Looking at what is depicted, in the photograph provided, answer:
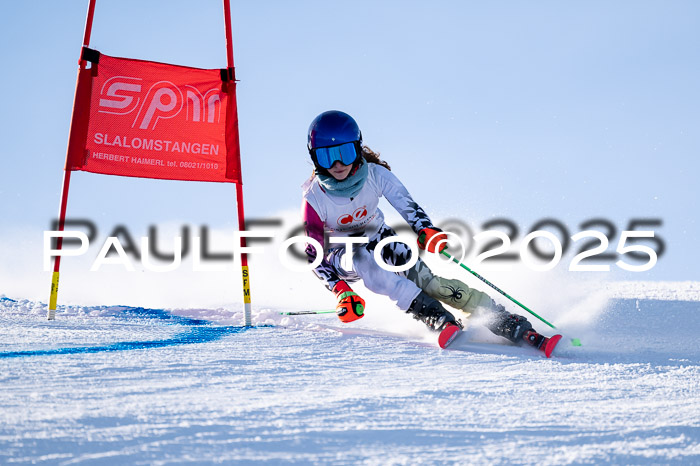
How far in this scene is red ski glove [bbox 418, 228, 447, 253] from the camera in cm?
367

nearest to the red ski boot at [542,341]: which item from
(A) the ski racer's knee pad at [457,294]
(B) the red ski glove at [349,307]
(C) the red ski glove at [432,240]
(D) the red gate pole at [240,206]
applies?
(A) the ski racer's knee pad at [457,294]

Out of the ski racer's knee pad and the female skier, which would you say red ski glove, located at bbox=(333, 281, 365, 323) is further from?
the ski racer's knee pad

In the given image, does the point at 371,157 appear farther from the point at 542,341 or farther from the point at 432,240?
the point at 542,341

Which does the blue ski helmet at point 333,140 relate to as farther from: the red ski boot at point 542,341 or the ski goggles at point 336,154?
the red ski boot at point 542,341

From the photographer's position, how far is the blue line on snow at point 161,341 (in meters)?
2.82

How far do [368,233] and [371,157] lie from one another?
0.48 metres

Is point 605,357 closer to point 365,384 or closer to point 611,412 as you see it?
point 611,412

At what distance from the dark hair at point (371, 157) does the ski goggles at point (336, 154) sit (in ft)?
1.21

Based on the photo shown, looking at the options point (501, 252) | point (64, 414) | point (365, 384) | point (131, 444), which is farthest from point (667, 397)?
point (501, 252)

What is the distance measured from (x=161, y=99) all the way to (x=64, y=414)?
3.51m

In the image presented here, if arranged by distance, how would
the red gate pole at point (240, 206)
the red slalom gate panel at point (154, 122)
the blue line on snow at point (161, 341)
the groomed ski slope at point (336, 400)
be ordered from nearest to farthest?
the groomed ski slope at point (336, 400), the blue line on snow at point (161, 341), the red gate pole at point (240, 206), the red slalom gate panel at point (154, 122)

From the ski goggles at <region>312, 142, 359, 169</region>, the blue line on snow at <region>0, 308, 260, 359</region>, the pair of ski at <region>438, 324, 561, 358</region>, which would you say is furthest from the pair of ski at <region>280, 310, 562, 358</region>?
the blue line on snow at <region>0, 308, 260, 359</region>

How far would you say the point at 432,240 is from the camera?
369 centimetres

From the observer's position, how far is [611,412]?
1918 millimetres
